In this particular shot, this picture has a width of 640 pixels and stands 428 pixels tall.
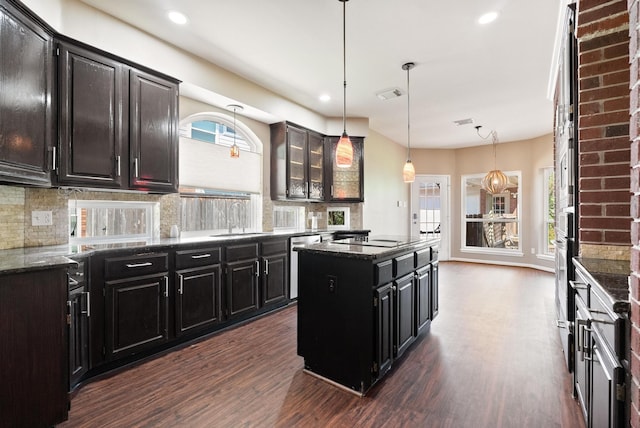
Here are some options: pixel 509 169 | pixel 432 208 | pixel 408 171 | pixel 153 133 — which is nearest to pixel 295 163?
pixel 408 171

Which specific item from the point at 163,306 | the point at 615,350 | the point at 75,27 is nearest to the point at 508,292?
the point at 615,350

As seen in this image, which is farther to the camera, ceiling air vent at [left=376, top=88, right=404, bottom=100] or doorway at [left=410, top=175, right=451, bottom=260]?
doorway at [left=410, top=175, right=451, bottom=260]

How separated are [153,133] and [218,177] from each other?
112cm

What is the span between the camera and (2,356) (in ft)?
5.05

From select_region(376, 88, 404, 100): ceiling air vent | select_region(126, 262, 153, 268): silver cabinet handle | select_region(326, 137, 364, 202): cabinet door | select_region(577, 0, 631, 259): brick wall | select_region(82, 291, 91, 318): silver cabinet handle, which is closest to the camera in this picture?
select_region(577, 0, 631, 259): brick wall

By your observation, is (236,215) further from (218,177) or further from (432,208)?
(432,208)

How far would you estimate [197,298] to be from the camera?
9.63 ft

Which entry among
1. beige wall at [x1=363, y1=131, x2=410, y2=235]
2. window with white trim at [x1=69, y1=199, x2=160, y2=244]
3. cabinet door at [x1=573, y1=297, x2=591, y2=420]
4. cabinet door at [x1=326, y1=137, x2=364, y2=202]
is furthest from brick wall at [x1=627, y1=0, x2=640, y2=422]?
beige wall at [x1=363, y1=131, x2=410, y2=235]

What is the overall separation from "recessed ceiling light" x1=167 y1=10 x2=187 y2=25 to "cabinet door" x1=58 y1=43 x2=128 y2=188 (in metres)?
0.61

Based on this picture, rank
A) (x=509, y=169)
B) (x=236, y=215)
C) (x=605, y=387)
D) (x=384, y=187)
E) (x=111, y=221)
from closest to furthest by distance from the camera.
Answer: (x=605, y=387) → (x=111, y=221) → (x=236, y=215) → (x=384, y=187) → (x=509, y=169)

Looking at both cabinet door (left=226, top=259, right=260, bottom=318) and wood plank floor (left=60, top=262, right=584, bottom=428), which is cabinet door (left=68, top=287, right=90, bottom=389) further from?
cabinet door (left=226, top=259, right=260, bottom=318)

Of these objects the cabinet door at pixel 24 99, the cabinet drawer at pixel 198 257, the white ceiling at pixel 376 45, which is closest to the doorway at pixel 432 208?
the white ceiling at pixel 376 45

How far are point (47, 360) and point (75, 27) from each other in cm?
242

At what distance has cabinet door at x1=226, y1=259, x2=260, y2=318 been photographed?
325 centimetres
